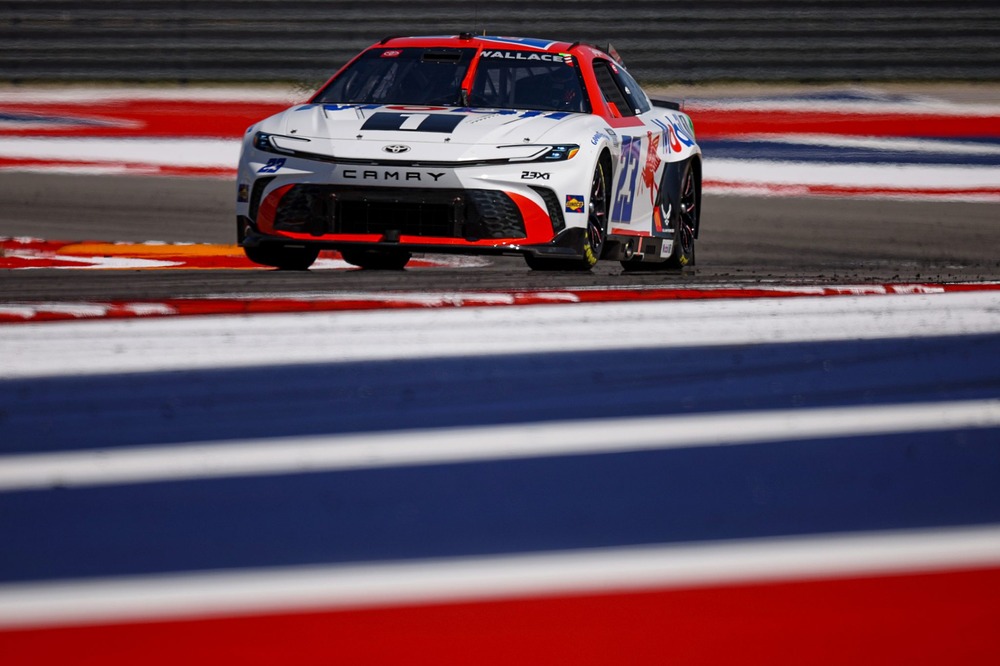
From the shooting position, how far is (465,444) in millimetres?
4020

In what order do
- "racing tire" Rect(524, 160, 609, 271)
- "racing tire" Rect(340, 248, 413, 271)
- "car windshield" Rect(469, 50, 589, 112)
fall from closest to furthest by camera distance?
1. "racing tire" Rect(524, 160, 609, 271)
2. "car windshield" Rect(469, 50, 589, 112)
3. "racing tire" Rect(340, 248, 413, 271)

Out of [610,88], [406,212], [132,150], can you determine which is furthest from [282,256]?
[132,150]

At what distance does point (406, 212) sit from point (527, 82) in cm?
132

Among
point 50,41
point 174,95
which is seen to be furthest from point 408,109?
point 50,41

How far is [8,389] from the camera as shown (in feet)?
14.7

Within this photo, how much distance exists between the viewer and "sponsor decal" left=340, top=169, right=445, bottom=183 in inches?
272

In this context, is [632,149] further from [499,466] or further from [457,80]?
[499,466]

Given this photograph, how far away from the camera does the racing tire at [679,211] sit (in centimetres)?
852

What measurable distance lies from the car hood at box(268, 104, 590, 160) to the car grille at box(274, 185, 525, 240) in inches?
6.7

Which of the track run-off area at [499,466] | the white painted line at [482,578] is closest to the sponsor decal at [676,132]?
the track run-off area at [499,466]

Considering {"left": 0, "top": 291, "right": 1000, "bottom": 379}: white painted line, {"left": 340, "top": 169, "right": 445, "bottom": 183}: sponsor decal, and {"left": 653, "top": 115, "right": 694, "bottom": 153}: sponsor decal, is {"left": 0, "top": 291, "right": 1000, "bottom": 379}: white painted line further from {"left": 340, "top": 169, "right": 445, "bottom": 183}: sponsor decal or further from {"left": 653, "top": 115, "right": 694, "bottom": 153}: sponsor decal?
{"left": 653, "top": 115, "right": 694, "bottom": 153}: sponsor decal

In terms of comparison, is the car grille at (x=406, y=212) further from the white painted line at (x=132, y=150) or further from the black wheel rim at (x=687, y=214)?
the white painted line at (x=132, y=150)

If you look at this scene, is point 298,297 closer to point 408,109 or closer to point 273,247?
point 273,247

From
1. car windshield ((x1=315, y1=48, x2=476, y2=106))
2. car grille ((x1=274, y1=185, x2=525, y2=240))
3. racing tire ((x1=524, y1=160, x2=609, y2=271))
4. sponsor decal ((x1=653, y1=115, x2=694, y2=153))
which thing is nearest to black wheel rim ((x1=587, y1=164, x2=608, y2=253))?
racing tire ((x1=524, y1=160, x2=609, y2=271))
